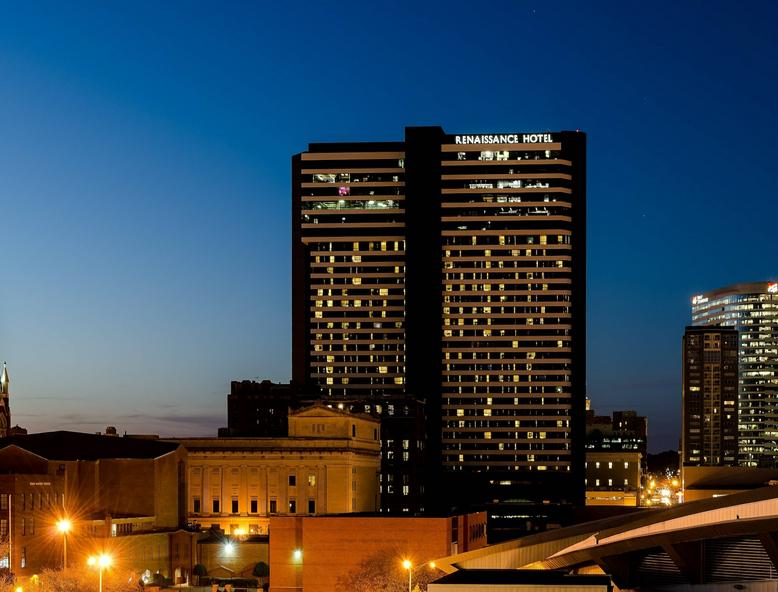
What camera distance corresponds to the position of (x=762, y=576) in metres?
80.5

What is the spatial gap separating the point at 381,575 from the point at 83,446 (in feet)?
217

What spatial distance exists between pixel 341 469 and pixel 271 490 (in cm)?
1039

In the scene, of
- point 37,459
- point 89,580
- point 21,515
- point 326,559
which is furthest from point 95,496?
point 326,559

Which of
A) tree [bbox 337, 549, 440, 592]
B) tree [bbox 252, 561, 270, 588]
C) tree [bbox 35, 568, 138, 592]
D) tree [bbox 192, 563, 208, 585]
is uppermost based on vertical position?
tree [bbox 337, 549, 440, 592]

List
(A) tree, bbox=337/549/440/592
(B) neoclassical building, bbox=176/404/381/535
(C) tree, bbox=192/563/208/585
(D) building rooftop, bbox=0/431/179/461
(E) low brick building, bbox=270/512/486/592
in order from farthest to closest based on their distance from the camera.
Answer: (B) neoclassical building, bbox=176/404/381/535 < (D) building rooftop, bbox=0/431/179/461 < (C) tree, bbox=192/563/208/585 < (E) low brick building, bbox=270/512/486/592 < (A) tree, bbox=337/549/440/592

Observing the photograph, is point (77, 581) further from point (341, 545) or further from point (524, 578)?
point (524, 578)

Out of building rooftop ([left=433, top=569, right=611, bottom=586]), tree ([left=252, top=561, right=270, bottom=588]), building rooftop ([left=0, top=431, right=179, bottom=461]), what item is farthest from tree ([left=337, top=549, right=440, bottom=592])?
building rooftop ([left=0, top=431, right=179, bottom=461])

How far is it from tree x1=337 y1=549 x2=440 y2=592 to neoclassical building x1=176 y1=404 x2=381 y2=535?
204 ft

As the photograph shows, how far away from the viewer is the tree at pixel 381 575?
115125 millimetres

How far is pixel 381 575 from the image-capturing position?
388ft

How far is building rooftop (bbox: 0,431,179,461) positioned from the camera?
168 meters

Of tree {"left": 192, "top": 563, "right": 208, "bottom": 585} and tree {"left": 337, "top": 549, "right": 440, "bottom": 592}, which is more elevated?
tree {"left": 337, "top": 549, "right": 440, "bottom": 592}

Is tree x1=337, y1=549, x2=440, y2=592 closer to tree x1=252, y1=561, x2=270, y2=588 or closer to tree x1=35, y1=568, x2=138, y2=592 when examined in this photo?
tree x1=35, y1=568, x2=138, y2=592

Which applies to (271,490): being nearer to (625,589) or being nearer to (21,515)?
(21,515)
